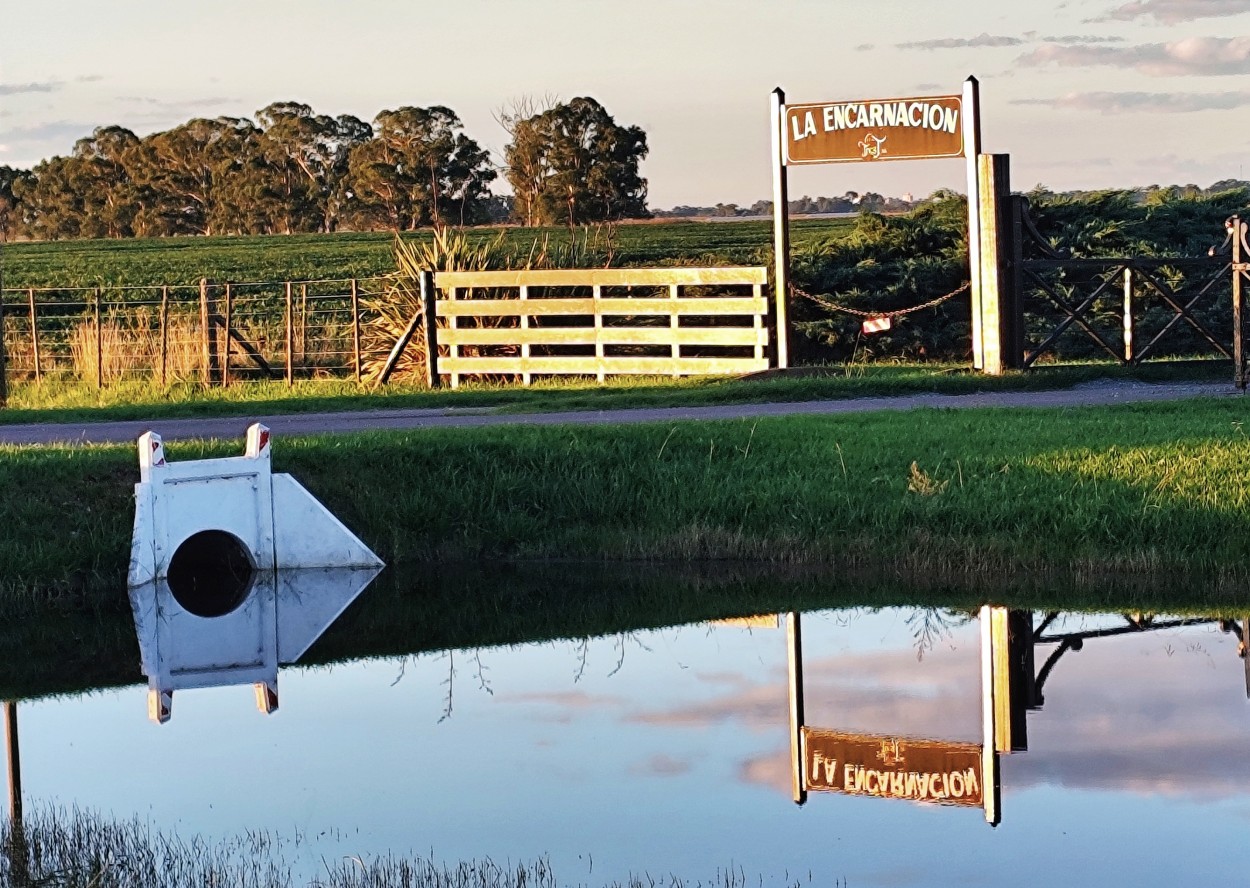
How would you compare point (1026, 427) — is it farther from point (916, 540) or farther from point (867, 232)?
point (867, 232)

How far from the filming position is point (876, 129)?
2431 cm

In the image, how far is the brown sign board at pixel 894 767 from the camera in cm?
939

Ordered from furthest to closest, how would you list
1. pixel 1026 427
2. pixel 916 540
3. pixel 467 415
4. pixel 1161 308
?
pixel 1161 308, pixel 467 415, pixel 1026 427, pixel 916 540

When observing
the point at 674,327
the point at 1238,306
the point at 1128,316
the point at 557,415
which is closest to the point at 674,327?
the point at 674,327

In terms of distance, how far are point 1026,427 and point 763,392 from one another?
5585 millimetres

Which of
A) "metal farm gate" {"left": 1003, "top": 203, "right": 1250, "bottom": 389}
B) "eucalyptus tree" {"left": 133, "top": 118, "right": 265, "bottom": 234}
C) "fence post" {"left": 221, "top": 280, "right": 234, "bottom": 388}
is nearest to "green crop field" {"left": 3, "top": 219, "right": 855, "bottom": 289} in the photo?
"eucalyptus tree" {"left": 133, "top": 118, "right": 265, "bottom": 234}

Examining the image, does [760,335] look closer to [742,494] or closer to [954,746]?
[742,494]

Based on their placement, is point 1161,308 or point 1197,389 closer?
point 1197,389

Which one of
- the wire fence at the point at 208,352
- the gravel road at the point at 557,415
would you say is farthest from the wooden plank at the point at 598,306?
the gravel road at the point at 557,415

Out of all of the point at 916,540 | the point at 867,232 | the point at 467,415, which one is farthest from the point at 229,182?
the point at 916,540

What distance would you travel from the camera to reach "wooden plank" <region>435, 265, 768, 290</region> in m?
25.7

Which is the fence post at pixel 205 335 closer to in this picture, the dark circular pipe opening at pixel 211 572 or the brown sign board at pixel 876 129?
the brown sign board at pixel 876 129

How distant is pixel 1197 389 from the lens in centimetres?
2158

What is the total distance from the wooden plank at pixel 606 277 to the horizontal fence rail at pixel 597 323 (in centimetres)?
1
